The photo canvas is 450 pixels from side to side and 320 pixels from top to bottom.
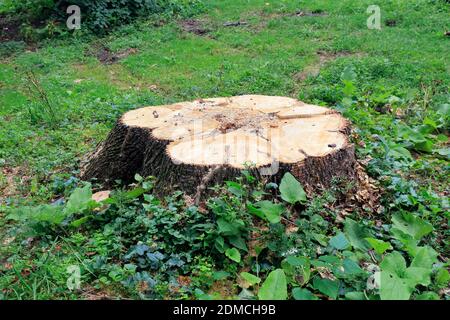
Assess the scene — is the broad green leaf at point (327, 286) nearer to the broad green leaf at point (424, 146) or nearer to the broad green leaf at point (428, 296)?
the broad green leaf at point (428, 296)

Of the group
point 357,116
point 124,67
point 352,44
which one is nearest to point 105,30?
point 124,67

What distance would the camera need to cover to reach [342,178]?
12.8 ft

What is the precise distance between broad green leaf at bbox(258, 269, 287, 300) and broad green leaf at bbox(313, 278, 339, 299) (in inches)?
7.9

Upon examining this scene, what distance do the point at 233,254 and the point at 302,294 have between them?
0.49m

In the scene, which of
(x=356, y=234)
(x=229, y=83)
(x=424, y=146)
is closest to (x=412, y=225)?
Result: (x=356, y=234)

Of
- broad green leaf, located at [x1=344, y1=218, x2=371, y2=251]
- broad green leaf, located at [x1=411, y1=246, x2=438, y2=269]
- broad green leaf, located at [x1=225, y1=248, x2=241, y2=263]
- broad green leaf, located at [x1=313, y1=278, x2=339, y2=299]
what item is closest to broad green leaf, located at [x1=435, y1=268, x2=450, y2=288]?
broad green leaf, located at [x1=411, y1=246, x2=438, y2=269]

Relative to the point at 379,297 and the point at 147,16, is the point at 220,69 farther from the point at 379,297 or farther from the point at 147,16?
the point at 379,297

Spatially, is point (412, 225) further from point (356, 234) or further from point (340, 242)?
point (340, 242)

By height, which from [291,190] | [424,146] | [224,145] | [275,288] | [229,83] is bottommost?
[229,83]

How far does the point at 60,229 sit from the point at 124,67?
6233 mm

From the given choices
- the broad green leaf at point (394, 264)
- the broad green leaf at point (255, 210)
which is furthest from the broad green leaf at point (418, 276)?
the broad green leaf at point (255, 210)

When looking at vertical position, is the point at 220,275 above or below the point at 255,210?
below

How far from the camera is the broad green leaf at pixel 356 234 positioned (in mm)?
3324

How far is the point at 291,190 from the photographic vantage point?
3.43 metres
